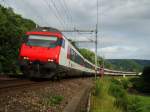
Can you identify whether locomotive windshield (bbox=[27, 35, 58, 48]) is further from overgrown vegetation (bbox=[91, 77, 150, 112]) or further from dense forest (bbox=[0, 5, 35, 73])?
dense forest (bbox=[0, 5, 35, 73])

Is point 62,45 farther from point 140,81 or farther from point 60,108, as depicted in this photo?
point 140,81

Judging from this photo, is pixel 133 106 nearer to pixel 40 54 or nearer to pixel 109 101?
pixel 109 101

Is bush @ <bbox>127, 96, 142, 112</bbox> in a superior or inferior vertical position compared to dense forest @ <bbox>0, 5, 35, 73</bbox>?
inferior

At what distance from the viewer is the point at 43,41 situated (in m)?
24.2

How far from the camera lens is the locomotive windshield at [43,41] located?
24.1 metres

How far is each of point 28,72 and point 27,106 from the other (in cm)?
1205

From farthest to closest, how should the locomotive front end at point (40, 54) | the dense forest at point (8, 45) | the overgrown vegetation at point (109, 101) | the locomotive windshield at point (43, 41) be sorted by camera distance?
the dense forest at point (8, 45), the locomotive windshield at point (43, 41), the locomotive front end at point (40, 54), the overgrown vegetation at point (109, 101)

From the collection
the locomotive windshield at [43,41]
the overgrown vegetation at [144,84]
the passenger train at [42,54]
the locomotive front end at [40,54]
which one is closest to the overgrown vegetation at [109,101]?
the passenger train at [42,54]

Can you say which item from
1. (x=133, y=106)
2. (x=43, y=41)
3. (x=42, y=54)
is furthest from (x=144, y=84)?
(x=42, y=54)

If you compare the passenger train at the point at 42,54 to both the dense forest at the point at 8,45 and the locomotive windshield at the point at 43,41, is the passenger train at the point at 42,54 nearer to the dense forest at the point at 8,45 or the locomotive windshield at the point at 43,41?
the locomotive windshield at the point at 43,41

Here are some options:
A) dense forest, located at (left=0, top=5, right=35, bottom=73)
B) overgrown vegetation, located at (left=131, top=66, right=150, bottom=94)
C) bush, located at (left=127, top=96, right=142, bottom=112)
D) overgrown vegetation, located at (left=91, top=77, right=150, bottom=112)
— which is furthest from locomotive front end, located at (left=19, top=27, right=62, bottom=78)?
overgrown vegetation, located at (left=131, top=66, right=150, bottom=94)

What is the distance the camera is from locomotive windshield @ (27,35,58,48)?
79.0 feet

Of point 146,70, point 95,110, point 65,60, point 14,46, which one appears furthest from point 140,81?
point 95,110

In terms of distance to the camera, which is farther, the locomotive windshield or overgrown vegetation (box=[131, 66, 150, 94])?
overgrown vegetation (box=[131, 66, 150, 94])
